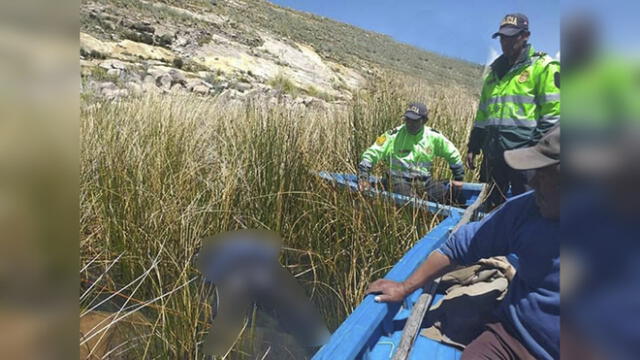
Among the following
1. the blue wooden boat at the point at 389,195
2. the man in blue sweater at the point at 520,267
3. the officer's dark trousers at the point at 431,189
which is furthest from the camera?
the officer's dark trousers at the point at 431,189

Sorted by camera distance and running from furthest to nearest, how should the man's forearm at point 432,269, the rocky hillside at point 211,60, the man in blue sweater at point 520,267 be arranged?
the rocky hillside at point 211,60
the man's forearm at point 432,269
the man in blue sweater at point 520,267

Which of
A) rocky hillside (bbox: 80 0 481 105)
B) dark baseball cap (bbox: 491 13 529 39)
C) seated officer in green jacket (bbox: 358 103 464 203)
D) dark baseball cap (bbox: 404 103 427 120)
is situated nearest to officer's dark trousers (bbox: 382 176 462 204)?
seated officer in green jacket (bbox: 358 103 464 203)

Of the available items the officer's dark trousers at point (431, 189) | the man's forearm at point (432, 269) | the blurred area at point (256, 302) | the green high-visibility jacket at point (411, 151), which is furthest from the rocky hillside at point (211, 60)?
the man's forearm at point (432, 269)

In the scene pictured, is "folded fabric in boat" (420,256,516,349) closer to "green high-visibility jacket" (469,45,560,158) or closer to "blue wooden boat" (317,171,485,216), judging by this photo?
"blue wooden boat" (317,171,485,216)

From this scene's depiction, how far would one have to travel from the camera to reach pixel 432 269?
196 cm

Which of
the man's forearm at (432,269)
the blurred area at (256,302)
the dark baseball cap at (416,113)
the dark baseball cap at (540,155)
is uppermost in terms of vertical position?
the dark baseball cap at (416,113)

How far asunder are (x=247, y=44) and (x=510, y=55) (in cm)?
2019

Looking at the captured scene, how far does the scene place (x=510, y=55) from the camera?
12.2 feet

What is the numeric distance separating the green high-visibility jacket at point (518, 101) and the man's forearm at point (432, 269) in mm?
1980

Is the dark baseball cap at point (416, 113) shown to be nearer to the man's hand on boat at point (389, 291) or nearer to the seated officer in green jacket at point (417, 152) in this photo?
the seated officer in green jacket at point (417, 152)

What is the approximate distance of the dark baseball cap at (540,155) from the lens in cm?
85
